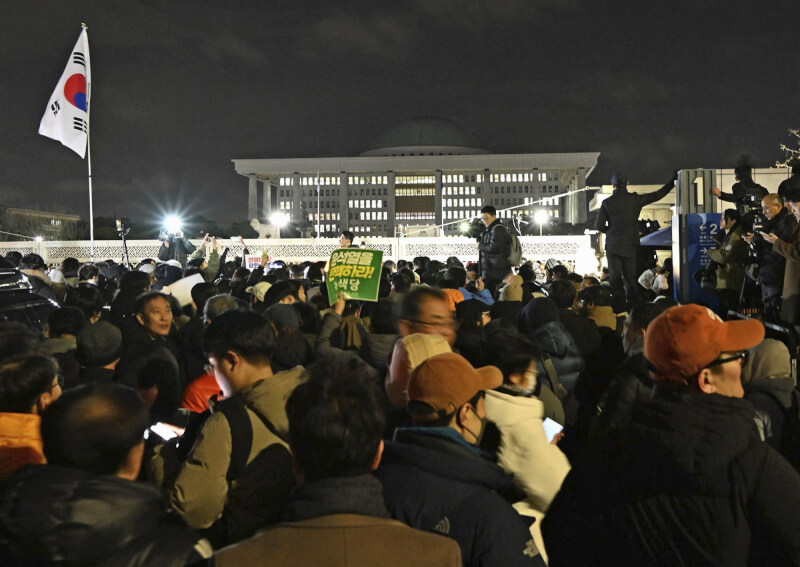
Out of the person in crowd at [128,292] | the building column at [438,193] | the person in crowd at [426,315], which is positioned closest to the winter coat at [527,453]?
the person in crowd at [426,315]

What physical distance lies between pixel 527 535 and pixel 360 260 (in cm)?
414

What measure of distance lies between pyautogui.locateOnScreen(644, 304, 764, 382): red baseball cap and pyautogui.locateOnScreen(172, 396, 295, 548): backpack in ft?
4.33

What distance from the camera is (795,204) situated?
5508mm

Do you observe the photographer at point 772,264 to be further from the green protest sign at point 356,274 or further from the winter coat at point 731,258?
the green protest sign at point 356,274

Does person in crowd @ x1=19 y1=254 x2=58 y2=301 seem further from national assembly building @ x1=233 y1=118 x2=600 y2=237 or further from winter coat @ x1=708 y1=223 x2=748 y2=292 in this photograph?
national assembly building @ x1=233 y1=118 x2=600 y2=237

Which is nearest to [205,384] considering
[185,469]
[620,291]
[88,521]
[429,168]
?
[185,469]

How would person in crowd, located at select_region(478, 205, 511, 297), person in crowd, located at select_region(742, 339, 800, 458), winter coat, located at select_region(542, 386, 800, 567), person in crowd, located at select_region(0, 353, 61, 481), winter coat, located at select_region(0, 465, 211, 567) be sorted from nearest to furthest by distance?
winter coat, located at select_region(0, 465, 211, 567)
winter coat, located at select_region(542, 386, 800, 567)
person in crowd, located at select_region(0, 353, 61, 481)
person in crowd, located at select_region(742, 339, 800, 458)
person in crowd, located at select_region(478, 205, 511, 297)

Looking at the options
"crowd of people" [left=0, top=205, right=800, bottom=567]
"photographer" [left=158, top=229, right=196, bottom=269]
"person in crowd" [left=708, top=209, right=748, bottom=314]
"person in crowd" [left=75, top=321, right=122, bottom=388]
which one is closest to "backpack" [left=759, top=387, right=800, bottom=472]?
"crowd of people" [left=0, top=205, right=800, bottom=567]

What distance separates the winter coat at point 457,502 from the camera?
76.2 inches

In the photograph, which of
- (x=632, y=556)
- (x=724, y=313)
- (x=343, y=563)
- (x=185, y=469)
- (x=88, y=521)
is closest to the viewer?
(x=343, y=563)

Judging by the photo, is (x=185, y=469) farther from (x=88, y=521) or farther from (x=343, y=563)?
(x=343, y=563)

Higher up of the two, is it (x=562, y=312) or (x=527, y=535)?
(x=562, y=312)

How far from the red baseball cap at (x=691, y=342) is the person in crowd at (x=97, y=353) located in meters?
3.03

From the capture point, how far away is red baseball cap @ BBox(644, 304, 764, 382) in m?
1.99
